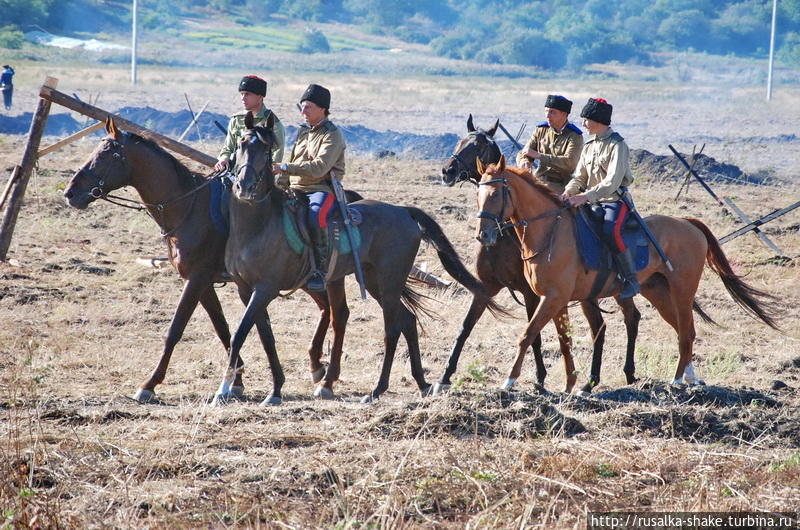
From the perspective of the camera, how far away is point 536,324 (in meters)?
9.02

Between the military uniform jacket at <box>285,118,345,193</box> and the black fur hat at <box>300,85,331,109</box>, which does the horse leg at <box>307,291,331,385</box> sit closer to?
the military uniform jacket at <box>285,118,345,193</box>

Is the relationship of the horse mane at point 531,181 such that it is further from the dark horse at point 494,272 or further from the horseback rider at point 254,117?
the horseback rider at point 254,117

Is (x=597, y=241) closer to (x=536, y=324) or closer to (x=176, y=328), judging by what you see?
(x=536, y=324)

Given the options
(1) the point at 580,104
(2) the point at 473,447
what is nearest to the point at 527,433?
(2) the point at 473,447

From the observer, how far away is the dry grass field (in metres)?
5.89

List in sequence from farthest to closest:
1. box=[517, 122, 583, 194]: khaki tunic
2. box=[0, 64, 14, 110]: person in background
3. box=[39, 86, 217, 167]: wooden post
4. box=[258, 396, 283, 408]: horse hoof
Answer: box=[0, 64, 14, 110]: person in background → box=[39, 86, 217, 167]: wooden post → box=[517, 122, 583, 194]: khaki tunic → box=[258, 396, 283, 408]: horse hoof

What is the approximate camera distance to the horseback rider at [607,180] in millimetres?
9383

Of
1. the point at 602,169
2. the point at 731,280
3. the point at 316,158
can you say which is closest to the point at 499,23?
the point at 731,280

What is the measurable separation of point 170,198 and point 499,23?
92348 mm

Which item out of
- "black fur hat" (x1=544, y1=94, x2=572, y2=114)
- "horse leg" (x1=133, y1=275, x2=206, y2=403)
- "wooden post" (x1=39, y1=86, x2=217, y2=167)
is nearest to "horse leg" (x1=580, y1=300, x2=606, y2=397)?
"black fur hat" (x1=544, y1=94, x2=572, y2=114)

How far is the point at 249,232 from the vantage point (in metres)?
8.85

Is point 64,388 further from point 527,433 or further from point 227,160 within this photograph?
point 527,433

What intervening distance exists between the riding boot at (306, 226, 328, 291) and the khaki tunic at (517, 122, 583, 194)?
229 cm

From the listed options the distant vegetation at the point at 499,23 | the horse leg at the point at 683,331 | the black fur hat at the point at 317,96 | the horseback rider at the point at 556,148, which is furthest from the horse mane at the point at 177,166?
the distant vegetation at the point at 499,23
